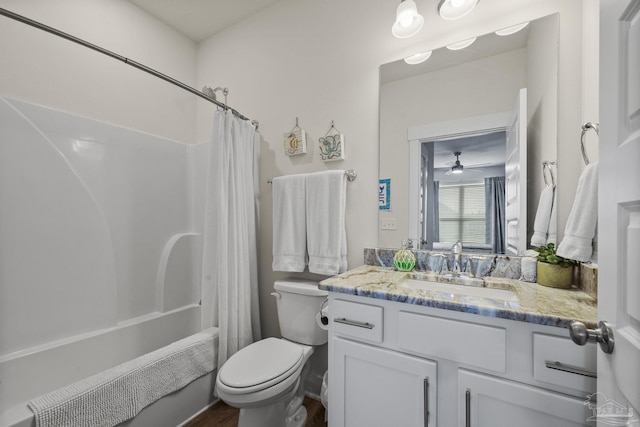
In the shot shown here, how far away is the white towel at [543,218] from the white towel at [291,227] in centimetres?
121

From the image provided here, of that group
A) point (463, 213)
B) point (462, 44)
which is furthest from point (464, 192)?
point (462, 44)

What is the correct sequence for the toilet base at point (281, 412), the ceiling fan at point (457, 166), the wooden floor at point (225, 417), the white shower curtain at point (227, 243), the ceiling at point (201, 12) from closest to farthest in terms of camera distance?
the toilet base at point (281, 412) → the ceiling fan at point (457, 166) → the wooden floor at point (225, 417) → the white shower curtain at point (227, 243) → the ceiling at point (201, 12)

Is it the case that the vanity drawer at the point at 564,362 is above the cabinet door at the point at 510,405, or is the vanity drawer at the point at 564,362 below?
above

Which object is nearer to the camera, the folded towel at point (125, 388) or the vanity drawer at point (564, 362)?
the vanity drawer at point (564, 362)

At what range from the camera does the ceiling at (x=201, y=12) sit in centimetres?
203

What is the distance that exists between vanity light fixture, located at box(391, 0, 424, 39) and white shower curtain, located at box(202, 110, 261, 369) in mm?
1122

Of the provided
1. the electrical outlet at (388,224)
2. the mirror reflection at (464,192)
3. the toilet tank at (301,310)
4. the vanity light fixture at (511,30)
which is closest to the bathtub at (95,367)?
the toilet tank at (301,310)

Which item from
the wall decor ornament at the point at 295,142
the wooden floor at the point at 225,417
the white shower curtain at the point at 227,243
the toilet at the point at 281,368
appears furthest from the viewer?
the wall decor ornament at the point at 295,142

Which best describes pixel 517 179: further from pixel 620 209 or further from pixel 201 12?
pixel 201 12

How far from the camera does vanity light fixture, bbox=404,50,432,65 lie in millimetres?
1464

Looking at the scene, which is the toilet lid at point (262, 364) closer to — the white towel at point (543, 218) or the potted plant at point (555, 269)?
the potted plant at point (555, 269)

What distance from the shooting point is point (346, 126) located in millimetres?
1720

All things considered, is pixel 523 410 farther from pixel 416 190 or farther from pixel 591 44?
pixel 591 44

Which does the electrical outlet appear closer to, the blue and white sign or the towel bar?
the blue and white sign
